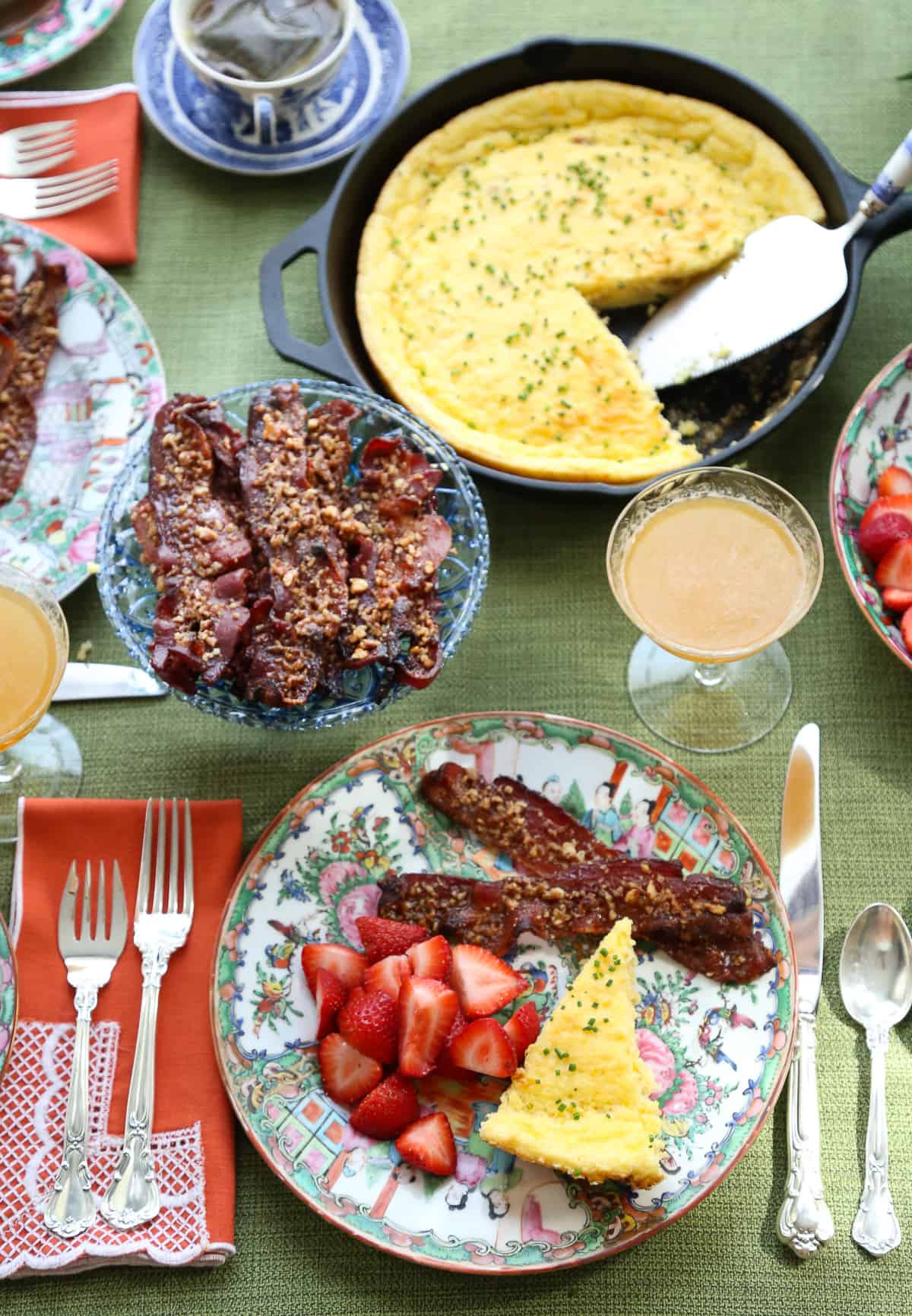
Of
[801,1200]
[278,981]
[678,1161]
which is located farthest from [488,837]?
[801,1200]

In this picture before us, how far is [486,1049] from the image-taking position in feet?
7.20

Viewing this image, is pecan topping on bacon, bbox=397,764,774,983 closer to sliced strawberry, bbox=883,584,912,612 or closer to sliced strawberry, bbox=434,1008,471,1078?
sliced strawberry, bbox=434,1008,471,1078

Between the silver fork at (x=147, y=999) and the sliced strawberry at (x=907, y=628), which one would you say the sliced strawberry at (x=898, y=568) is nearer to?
the sliced strawberry at (x=907, y=628)

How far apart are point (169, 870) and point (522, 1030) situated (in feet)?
2.48

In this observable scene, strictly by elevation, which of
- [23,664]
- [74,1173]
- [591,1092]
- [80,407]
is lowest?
[74,1173]

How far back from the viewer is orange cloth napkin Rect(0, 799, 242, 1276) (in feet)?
7.16

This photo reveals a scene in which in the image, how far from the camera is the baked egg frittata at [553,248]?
2.69m

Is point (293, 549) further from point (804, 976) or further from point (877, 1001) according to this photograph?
point (877, 1001)

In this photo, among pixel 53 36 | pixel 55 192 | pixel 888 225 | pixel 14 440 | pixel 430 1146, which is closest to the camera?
pixel 430 1146

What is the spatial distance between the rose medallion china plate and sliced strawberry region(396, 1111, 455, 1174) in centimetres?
74

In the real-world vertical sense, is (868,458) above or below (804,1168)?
above

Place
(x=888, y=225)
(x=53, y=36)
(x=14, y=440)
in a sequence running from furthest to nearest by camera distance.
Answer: (x=53, y=36)
(x=14, y=440)
(x=888, y=225)

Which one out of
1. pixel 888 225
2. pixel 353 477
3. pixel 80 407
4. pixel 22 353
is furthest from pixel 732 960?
pixel 22 353

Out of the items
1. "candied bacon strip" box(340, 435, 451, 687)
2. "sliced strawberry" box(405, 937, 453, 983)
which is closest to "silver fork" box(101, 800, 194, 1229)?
"sliced strawberry" box(405, 937, 453, 983)
